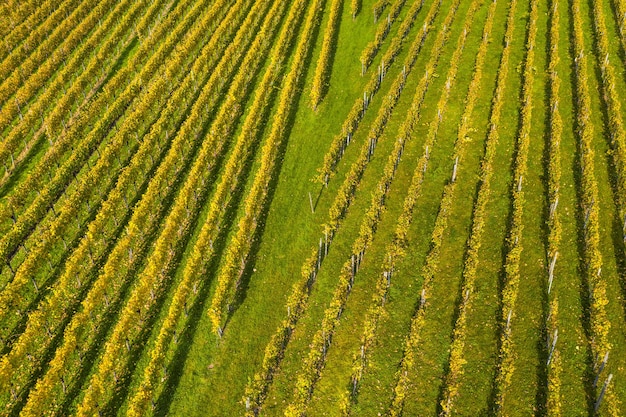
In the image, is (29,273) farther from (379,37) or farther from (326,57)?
(379,37)

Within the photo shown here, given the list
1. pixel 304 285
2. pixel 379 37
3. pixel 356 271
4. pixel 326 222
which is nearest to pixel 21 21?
pixel 379 37

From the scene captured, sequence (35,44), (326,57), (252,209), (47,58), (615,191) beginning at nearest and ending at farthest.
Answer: (615,191), (252,209), (326,57), (47,58), (35,44)

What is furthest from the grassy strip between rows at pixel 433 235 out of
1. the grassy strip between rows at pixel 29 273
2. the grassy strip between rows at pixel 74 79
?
the grassy strip between rows at pixel 74 79

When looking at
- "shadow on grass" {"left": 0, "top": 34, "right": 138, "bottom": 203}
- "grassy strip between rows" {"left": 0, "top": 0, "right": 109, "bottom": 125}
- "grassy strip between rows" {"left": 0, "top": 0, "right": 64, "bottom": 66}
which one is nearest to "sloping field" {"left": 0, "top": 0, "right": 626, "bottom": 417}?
"shadow on grass" {"left": 0, "top": 34, "right": 138, "bottom": 203}

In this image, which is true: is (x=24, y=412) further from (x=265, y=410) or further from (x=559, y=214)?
(x=559, y=214)

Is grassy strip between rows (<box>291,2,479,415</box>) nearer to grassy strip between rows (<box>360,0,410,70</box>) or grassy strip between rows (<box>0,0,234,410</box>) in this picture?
grassy strip between rows (<box>360,0,410,70</box>)

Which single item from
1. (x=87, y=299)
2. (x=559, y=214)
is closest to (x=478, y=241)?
(x=559, y=214)

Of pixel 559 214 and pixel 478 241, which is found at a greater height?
pixel 478 241

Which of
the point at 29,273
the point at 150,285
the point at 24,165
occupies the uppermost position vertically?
the point at 24,165
